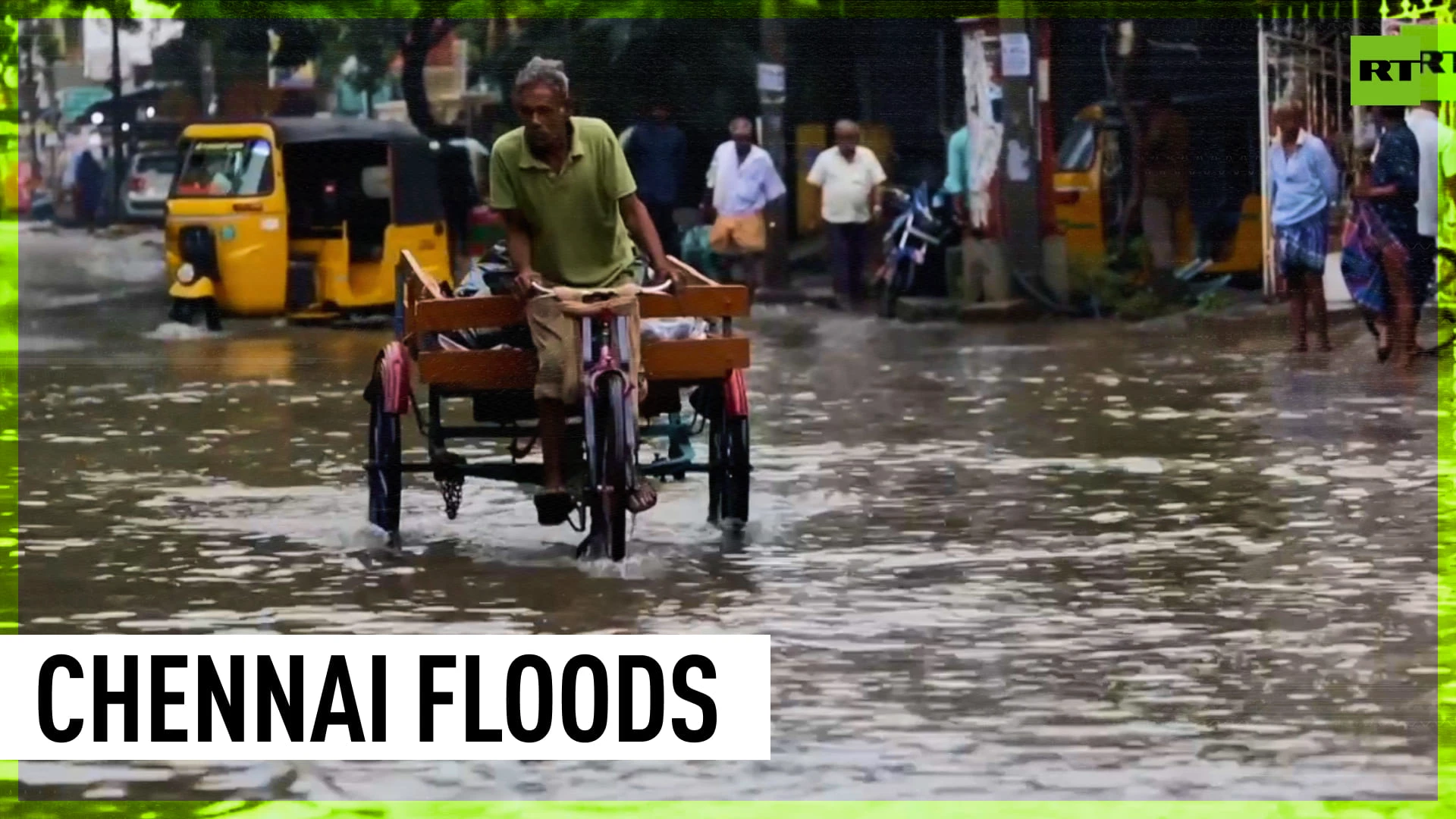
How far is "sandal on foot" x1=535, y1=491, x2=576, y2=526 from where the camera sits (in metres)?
9.77

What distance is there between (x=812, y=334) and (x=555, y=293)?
38.4 ft

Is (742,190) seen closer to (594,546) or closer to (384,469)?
(384,469)

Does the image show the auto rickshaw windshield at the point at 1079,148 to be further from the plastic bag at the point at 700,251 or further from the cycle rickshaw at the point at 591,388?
the cycle rickshaw at the point at 591,388

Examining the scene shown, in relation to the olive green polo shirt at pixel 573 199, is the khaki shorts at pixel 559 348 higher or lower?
lower

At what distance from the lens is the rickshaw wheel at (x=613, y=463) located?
929 centimetres

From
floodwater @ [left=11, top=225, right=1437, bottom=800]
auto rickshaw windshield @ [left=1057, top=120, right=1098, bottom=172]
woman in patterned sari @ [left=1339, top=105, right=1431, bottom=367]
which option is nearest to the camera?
floodwater @ [left=11, top=225, right=1437, bottom=800]

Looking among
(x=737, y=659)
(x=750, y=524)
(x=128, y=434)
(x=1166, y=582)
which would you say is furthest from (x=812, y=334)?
(x=737, y=659)

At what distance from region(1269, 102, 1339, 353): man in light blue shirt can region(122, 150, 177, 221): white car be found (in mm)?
23521

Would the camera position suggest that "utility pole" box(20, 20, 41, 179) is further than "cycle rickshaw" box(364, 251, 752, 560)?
Yes

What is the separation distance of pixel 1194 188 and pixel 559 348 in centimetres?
1470

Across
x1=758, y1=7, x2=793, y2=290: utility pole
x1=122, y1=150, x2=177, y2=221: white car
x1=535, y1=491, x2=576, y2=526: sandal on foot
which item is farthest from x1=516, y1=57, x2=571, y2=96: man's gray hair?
x1=122, y1=150, x2=177, y2=221: white car

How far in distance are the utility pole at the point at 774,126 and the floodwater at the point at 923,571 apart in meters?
8.46

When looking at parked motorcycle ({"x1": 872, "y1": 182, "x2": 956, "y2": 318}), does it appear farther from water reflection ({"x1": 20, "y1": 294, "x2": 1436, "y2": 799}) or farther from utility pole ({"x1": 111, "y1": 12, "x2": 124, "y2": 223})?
utility pole ({"x1": 111, "y1": 12, "x2": 124, "y2": 223})

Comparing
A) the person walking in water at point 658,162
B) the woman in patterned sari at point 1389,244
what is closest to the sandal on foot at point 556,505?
the woman in patterned sari at point 1389,244
